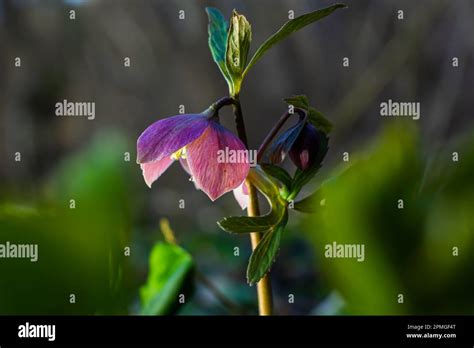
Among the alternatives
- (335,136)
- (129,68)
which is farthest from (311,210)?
(129,68)

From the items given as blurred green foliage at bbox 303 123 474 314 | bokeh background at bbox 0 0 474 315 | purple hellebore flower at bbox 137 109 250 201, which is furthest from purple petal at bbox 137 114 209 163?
bokeh background at bbox 0 0 474 315

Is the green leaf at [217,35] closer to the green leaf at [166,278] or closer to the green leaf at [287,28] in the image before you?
the green leaf at [287,28]

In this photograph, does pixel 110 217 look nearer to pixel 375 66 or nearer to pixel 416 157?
pixel 416 157

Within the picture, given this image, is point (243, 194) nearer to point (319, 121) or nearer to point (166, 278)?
point (319, 121)

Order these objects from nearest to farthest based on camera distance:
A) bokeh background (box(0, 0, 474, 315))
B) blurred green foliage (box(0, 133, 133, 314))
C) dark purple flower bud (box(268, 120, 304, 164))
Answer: dark purple flower bud (box(268, 120, 304, 164))
blurred green foliage (box(0, 133, 133, 314))
bokeh background (box(0, 0, 474, 315))

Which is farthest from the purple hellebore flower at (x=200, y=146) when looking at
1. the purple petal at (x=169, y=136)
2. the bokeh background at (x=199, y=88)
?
the bokeh background at (x=199, y=88)

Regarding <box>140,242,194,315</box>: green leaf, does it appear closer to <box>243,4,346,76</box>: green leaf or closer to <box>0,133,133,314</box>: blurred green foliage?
<box>0,133,133,314</box>: blurred green foliage

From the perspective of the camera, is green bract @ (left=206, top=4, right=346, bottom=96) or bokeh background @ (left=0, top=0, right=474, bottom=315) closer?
green bract @ (left=206, top=4, right=346, bottom=96)
